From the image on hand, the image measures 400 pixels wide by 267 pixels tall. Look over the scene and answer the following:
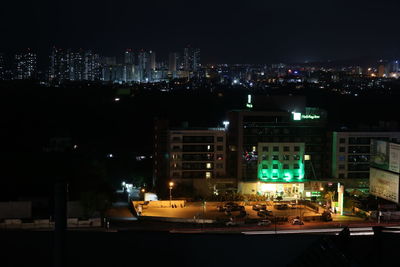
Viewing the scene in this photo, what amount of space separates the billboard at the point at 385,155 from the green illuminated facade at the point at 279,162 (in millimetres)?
1129

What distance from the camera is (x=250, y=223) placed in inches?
268

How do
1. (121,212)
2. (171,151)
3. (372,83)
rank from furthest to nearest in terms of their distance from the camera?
(372,83) → (171,151) → (121,212)

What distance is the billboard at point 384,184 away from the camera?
786 centimetres

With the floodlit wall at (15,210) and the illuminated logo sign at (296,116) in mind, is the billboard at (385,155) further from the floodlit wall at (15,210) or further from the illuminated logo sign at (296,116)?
the floodlit wall at (15,210)

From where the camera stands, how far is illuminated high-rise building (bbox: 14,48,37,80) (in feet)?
118

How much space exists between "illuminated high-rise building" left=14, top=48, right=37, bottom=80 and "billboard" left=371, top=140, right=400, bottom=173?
29826mm

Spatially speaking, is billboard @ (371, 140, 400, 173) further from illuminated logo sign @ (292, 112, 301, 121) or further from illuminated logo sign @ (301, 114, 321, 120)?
illuminated logo sign @ (292, 112, 301, 121)

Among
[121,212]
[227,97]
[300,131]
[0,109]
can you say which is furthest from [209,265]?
[227,97]

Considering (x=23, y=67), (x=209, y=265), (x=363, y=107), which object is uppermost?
(x=23, y=67)

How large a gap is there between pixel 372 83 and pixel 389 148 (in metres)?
18.5

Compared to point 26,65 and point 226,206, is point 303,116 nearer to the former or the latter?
point 226,206

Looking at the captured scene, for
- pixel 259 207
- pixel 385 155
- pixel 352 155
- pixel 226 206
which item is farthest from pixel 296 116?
pixel 226 206

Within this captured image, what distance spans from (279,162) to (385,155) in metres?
1.59

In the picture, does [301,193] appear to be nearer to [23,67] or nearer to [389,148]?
[389,148]
